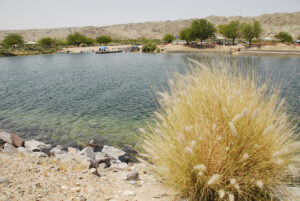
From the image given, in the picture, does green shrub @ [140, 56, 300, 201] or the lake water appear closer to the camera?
green shrub @ [140, 56, 300, 201]

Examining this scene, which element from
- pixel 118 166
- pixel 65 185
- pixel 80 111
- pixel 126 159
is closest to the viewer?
pixel 65 185

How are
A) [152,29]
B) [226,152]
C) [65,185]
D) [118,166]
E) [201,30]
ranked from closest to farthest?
[226,152], [65,185], [118,166], [201,30], [152,29]

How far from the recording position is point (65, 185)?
11.9ft

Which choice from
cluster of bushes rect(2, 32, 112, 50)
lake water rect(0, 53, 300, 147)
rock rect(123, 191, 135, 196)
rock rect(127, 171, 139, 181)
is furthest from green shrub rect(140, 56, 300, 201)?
cluster of bushes rect(2, 32, 112, 50)

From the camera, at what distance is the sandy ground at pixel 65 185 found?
318cm

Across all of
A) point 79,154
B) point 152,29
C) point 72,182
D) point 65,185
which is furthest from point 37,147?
point 152,29

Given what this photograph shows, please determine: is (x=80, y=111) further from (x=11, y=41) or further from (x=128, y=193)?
(x=11, y=41)

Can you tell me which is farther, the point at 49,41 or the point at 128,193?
the point at 49,41

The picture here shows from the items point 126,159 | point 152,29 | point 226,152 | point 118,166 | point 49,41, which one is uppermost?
point 152,29

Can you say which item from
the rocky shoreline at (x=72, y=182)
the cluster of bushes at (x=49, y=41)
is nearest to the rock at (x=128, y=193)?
the rocky shoreline at (x=72, y=182)

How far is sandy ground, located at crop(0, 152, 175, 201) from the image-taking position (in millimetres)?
3182

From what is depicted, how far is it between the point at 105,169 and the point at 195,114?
3.11m

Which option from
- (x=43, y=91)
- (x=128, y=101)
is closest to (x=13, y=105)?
(x=43, y=91)

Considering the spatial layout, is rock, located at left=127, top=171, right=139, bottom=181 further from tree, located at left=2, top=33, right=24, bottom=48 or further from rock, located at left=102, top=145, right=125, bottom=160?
tree, located at left=2, top=33, right=24, bottom=48
